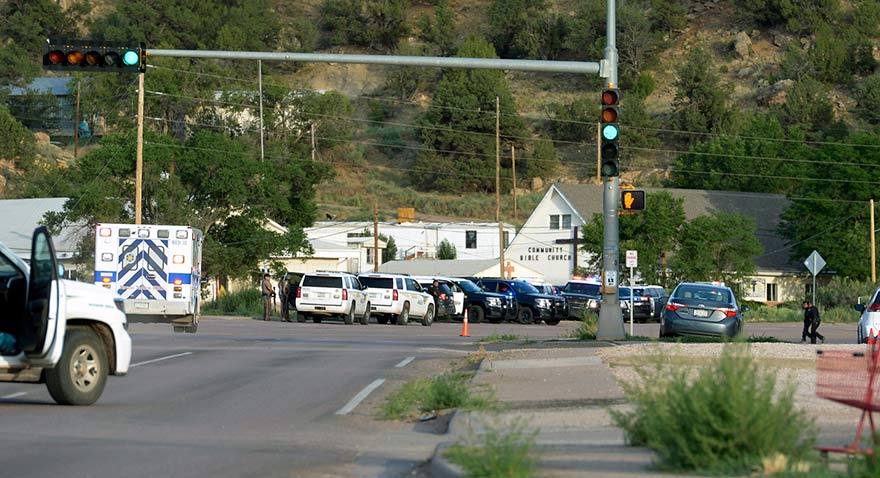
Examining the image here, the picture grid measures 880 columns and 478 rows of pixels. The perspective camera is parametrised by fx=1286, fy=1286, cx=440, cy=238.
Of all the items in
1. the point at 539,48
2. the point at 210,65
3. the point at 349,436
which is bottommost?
the point at 349,436

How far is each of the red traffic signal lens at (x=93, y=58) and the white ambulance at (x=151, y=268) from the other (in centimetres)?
842

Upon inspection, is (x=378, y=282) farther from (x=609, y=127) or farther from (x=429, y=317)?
(x=609, y=127)

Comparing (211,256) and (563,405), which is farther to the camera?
(211,256)

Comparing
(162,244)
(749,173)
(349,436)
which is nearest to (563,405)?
(349,436)

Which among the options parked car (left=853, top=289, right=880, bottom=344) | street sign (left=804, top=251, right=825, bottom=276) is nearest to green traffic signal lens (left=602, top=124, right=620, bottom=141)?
parked car (left=853, top=289, right=880, bottom=344)

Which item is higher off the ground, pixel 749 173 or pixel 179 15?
pixel 179 15

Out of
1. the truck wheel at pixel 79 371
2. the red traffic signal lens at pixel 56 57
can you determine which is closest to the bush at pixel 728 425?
the truck wheel at pixel 79 371

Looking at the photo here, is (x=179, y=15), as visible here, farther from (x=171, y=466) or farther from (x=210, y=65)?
(x=171, y=466)

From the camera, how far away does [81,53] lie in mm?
23812

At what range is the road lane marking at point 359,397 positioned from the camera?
15.5 m

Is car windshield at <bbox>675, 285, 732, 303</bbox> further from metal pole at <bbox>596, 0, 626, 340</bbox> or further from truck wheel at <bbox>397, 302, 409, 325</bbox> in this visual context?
truck wheel at <bbox>397, 302, 409, 325</bbox>

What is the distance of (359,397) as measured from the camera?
17062 mm

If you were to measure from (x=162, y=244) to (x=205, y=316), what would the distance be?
18.6 meters

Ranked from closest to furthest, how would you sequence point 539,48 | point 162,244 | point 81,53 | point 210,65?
1. point 81,53
2. point 162,244
3. point 210,65
4. point 539,48
